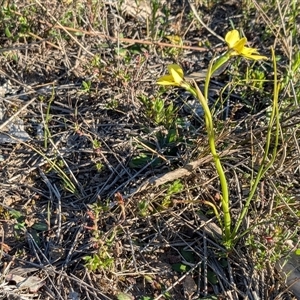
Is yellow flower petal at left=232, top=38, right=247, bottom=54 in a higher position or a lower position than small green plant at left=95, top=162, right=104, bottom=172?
higher

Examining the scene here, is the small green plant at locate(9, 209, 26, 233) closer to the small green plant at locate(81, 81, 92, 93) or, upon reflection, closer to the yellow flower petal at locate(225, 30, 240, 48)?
the small green plant at locate(81, 81, 92, 93)

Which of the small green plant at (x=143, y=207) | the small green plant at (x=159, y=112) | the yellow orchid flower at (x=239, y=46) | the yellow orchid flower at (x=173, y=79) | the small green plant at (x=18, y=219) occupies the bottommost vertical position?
the small green plant at (x=18, y=219)

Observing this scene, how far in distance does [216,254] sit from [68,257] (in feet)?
1.77

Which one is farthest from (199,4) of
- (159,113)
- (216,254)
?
(216,254)

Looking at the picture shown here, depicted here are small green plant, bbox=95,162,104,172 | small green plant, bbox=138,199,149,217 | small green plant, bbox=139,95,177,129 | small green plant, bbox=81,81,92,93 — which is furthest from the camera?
small green plant, bbox=81,81,92,93

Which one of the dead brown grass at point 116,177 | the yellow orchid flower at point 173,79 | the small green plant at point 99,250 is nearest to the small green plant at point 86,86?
the dead brown grass at point 116,177

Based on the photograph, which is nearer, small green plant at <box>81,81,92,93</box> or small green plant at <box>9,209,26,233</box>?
→ small green plant at <box>9,209,26,233</box>

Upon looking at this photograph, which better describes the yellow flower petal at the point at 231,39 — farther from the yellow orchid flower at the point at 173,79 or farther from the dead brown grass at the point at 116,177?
the dead brown grass at the point at 116,177

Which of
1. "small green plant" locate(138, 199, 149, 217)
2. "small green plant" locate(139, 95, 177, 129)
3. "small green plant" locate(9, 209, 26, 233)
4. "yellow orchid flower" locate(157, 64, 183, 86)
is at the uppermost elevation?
"yellow orchid flower" locate(157, 64, 183, 86)

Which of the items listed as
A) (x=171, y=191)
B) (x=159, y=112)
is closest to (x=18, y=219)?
(x=171, y=191)

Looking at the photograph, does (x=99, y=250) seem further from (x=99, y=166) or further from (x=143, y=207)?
(x=99, y=166)

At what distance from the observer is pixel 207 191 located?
1889 millimetres

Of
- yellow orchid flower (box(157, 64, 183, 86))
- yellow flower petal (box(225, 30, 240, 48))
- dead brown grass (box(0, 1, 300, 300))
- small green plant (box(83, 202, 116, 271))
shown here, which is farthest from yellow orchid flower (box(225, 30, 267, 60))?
small green plant (box(83, 202, 116, 271))

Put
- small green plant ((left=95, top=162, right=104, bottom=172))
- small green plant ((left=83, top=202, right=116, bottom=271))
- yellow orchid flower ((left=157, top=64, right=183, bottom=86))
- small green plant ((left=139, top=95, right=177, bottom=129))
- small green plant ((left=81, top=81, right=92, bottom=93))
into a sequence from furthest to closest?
small green plant ((left=81, top=81, right=92, bottom=93)) < small green plant ((left=139, top=95, right=177, bottom=129)) < small green plant ((left=95, top=162, right=104, bottom=172)) < small green plant ((left=83, top=202, right=116, bottom=271)) < yellow orchid flower ((left=157, top=64, right=183, bottom=86))
